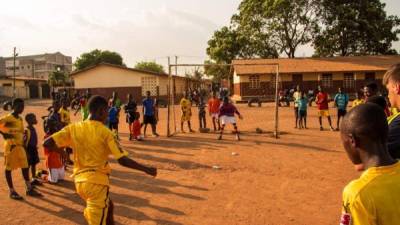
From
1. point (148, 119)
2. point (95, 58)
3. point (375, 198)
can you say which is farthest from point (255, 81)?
point (95, 58)

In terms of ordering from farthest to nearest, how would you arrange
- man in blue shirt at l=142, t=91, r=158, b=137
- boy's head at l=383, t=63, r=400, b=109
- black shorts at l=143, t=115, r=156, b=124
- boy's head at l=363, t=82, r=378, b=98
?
1. black shorts at l=143, t=115, r=156, b=124
2. man in blue shirt at l=142, t=91, r=158, b=137
3. boy's head at l=363, t=82, r=378, b=98
4. boy's head at l=383, t=63, r=400, b=109

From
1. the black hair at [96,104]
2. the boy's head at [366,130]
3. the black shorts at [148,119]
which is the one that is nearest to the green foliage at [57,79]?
the black shorts at [148,119]

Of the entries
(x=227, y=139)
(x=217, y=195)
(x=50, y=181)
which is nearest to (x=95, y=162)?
(x=217, y=195)

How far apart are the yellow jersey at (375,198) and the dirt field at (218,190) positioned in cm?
437

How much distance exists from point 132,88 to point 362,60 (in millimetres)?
22336

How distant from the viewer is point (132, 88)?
137ft

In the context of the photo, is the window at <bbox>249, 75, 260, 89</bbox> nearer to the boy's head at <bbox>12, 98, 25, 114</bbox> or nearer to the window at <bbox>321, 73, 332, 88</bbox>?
the window at <bbox>321, 73, 332, 88</bbox>

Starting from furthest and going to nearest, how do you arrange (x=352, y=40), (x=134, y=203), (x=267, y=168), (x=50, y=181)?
(x=352, y=40) < (x=267, y=168) < (x=50, y=181) < (x=134, y=203)

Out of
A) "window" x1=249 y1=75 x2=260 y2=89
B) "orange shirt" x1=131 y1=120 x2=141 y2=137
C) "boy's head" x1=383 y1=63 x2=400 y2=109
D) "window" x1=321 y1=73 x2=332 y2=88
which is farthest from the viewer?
"window" x1=321 y1=73 x2=332 y2=88

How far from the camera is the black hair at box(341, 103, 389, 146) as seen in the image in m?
2.05

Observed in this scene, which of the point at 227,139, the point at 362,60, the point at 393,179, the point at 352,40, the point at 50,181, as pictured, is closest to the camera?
the point at 393,179

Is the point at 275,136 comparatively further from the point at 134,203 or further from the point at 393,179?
the point at 393,179

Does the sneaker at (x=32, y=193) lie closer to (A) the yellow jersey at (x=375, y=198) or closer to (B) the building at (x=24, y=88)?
(A) the yellow jersey at (x=375, y=198)

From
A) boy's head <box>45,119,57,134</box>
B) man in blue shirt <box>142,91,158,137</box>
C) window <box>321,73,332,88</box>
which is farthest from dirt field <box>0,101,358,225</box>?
window <box>321,73,332,88</box>
